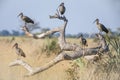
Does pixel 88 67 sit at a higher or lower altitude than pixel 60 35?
lower

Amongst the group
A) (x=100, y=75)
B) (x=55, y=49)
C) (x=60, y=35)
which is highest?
(x=60, y=35)

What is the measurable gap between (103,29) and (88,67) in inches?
74.8

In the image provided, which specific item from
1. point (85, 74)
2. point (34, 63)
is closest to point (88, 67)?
point (85, 74)

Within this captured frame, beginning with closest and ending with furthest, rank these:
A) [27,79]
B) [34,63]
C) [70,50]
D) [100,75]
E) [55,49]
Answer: [100,75] → [70,50] → [27,79] → [34,63] → [55,49]

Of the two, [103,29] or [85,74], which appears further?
[103,29]

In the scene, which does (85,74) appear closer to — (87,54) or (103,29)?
(87,54)

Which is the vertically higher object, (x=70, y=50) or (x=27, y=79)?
(x=70, y=50)

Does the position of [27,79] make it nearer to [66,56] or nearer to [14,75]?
[14,75]

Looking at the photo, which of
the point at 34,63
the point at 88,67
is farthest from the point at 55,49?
the point at 88,67

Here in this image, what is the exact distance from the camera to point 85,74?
1576 cm

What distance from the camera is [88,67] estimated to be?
53.0 ft

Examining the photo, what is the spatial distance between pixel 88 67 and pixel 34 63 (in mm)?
6349

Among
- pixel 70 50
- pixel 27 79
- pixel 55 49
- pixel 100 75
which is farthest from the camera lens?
A: pixel 55 49

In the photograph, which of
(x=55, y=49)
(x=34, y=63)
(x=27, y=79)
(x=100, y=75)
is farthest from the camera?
(x=55, y=49)
